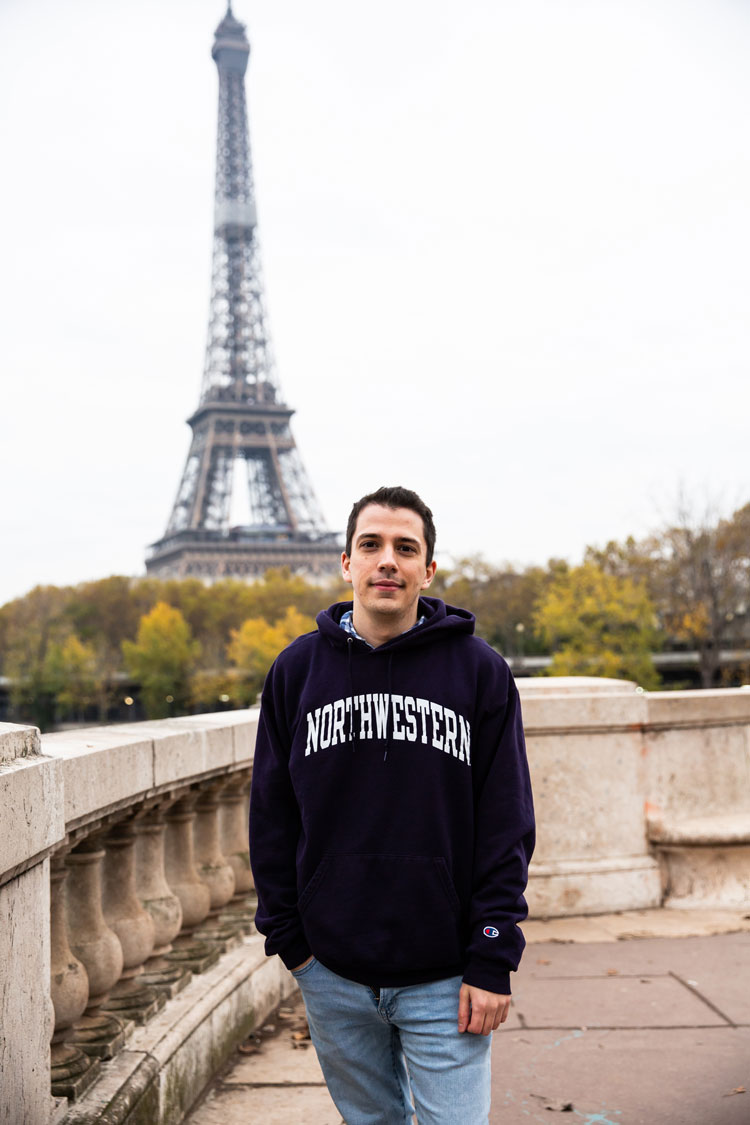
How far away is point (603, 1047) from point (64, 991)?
2218 mm

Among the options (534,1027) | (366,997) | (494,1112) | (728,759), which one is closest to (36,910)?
(366,997)

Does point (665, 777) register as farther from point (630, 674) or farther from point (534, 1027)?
point (630, 674)

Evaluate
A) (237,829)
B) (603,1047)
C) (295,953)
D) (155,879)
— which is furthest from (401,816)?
(237,829)

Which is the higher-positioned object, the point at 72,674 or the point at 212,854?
the point at 72,674

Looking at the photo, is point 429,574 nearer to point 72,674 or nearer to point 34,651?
point 72,674

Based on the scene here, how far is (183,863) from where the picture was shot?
14.2 feet

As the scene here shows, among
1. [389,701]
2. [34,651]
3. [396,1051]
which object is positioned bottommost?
[396,1051]

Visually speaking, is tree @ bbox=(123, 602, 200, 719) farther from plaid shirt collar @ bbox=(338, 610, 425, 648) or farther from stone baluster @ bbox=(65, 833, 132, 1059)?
plaid shirt collar @ bbox=(338, 610, 425, 648)

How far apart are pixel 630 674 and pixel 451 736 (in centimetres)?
4354

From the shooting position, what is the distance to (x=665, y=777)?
22.0 ft

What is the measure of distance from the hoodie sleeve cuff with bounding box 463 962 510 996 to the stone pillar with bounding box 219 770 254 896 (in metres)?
2.68

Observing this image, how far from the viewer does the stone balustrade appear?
2.57 meters

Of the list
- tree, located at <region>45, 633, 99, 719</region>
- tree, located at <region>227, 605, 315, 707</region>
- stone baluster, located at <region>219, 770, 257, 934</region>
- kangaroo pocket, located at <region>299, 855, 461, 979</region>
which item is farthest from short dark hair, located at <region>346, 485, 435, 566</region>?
tree, located at <region>45, 633, 99, 719</region>

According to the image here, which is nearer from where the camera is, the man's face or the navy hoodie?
the navy hoodie
